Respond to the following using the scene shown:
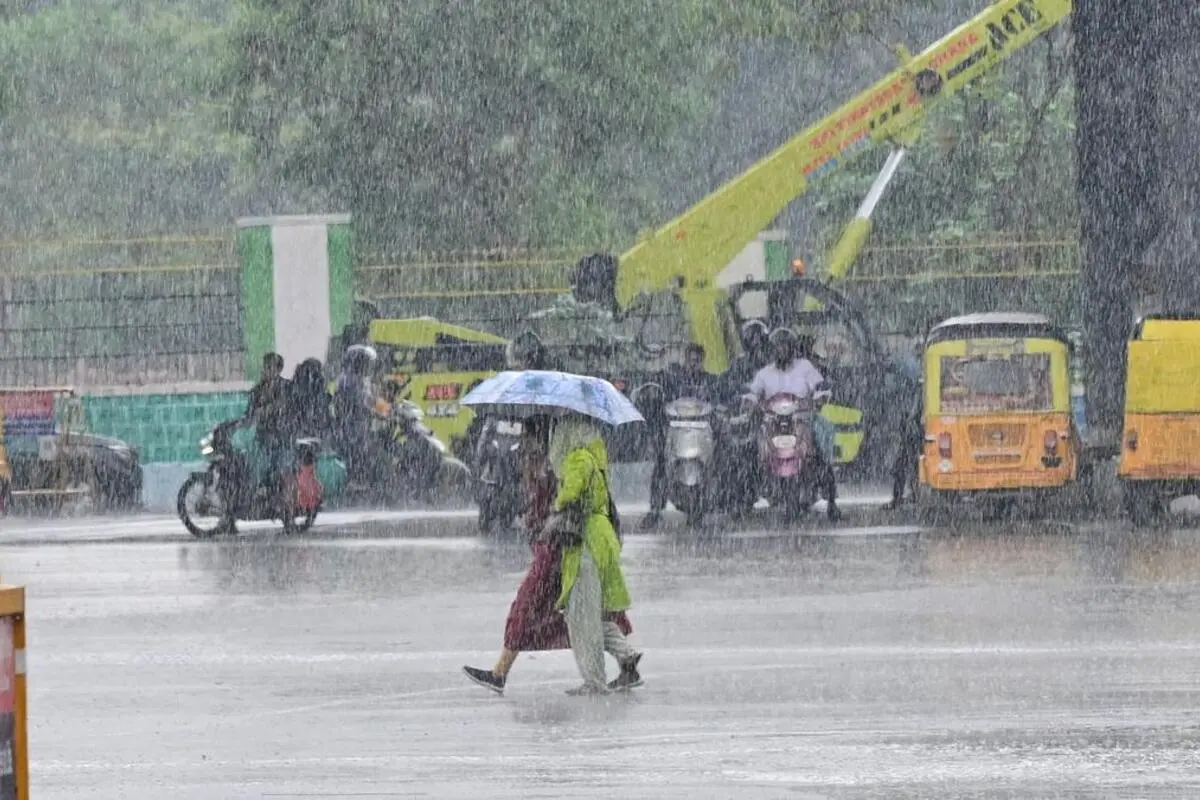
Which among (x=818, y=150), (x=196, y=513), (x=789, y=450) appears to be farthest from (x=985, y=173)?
(x=196, y=513)

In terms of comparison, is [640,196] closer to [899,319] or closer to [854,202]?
[854,202]

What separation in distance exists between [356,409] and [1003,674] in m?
13.1

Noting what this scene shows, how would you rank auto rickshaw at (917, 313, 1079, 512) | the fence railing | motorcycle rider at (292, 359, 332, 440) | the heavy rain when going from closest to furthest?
the heavy rain
auto rickshaw at (917, 313, 1079, 512)
motorcycle rider at (292, 359, 332, 440)
the fence railing

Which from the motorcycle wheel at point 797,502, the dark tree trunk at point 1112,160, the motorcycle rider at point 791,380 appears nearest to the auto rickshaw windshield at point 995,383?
the motorcycle rider at point 791,380

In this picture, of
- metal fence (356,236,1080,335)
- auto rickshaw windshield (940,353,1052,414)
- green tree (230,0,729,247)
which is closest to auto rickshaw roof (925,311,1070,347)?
auto rickshaw windshield (940,353,1052,414)

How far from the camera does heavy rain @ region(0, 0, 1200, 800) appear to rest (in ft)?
35.1

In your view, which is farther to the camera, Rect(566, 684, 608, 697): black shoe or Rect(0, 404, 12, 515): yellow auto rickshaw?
Rect(0, 404, 12, 515): yellow auto rickshaw

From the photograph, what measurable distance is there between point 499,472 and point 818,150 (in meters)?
7.29

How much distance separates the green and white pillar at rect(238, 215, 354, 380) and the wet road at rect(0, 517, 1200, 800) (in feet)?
28.8

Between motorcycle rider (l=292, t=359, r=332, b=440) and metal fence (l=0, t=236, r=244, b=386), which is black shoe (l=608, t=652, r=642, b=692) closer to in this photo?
motorcycle rider (l=292, t=359, r=332, b=440)

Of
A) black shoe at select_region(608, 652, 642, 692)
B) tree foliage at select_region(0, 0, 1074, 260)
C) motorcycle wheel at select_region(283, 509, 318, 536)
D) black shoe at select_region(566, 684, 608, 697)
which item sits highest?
tree foliage at select_region(0, 0, 1074, 260)

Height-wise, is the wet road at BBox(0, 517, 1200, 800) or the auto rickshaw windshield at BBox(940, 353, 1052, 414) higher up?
the auto rickshaw windshield at BBox(940, 353, 1052, 414)

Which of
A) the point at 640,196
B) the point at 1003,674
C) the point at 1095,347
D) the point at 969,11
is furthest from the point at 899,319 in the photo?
the point at 969,11

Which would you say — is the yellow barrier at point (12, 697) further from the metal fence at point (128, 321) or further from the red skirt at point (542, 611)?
the metal fence at point (128, 321)
